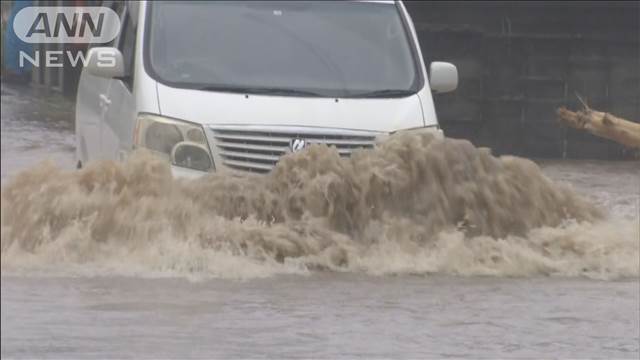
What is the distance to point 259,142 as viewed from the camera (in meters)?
7.41

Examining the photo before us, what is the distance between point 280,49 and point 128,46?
1062mm

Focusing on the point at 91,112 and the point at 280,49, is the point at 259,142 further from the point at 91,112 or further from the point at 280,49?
the point at 91,112

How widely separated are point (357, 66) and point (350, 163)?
46.1 inches

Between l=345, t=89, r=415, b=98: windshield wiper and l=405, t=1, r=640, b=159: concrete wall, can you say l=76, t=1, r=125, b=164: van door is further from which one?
l=405, t=1, r=640, b=159: concrete wall

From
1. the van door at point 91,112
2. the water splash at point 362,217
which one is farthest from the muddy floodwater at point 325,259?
the van door at point 91,112

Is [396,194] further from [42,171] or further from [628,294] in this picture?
[42,171]

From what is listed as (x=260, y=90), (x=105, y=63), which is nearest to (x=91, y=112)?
(x=105, y=63)

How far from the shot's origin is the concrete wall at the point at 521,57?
58.7ft

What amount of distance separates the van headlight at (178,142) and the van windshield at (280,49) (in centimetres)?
42

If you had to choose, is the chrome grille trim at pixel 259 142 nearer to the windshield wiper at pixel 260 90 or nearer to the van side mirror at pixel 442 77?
the windshield wiper at pixel 260 90

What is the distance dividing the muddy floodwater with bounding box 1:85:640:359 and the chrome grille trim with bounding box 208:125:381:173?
237mm

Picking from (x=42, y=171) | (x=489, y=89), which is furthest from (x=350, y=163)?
(x=489, y=89)

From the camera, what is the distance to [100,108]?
342 inches

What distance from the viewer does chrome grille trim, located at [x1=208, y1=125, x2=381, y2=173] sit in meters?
7.38
